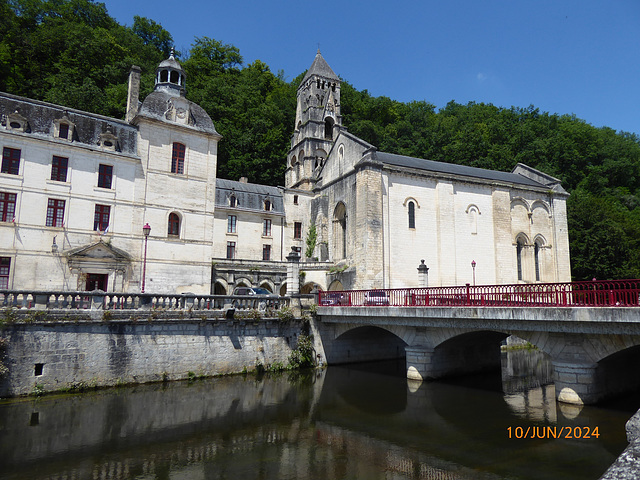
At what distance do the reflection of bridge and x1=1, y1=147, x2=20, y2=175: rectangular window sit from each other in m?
16.0

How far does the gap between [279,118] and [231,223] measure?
2179cm

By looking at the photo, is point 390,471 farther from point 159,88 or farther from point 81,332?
point 159,88

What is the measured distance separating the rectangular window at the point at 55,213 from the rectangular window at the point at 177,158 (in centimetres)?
605

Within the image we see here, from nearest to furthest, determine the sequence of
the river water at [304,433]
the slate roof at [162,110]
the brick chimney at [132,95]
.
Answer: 1. the river water at [304,433]
2. the slate roof at [162,110]
3. the brick chimney at [132,95]

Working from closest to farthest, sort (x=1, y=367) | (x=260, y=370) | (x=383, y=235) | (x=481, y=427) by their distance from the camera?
(x=481, y=427) < (x=1, y=367) < (x=260, y=370) < (x=383, y=235)

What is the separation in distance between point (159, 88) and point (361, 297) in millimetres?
18199

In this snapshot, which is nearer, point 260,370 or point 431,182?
point 260,370

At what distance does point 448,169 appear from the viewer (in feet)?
113

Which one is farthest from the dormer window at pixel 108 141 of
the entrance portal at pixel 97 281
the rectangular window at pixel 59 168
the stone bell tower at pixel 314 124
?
the stone bell tower at pixel 314 124

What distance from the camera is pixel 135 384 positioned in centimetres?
1606

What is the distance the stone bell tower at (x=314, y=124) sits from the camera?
41.3 m

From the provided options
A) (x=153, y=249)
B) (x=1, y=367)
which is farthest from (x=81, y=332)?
(x=153, y=249)

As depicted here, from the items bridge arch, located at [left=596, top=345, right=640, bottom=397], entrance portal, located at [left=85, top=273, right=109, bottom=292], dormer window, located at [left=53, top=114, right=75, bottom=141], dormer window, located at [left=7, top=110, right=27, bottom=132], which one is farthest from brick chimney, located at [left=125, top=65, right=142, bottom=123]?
bridge arch, located at [left=596, top=345, right=640, bottom=397]
